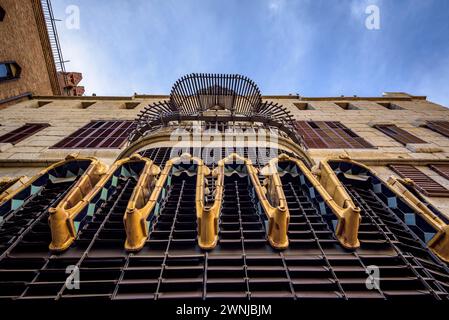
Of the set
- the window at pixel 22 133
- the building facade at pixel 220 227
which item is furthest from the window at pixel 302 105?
the window at pixel 22 133

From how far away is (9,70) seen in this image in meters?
15.5

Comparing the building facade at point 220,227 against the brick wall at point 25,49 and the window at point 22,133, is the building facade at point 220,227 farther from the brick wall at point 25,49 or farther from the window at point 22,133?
the brick wall at point 25,49

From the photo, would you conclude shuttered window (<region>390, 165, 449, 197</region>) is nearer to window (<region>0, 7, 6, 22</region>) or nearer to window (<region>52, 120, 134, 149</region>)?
window (<region>52, 120, 134, 149</region>)

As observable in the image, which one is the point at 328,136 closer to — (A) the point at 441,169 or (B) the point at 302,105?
(A) the point at 441,169

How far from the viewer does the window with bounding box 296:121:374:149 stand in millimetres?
10609

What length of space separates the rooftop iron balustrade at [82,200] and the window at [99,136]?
17.9ft

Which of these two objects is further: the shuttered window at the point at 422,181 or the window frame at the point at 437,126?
the window frame at the point at 437,126

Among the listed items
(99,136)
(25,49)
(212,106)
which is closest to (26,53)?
(25,49)

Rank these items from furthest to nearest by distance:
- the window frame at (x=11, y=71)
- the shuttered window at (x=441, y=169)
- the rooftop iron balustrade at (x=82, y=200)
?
the window frame at (x=11, y=71) < the shuttered window at (x=441, y=169) < the rooftop iron balustrade at (x=82, y=200)

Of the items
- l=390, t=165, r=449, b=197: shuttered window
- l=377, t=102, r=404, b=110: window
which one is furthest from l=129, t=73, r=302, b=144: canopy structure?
l=377, t=102, r=404, b=110: window

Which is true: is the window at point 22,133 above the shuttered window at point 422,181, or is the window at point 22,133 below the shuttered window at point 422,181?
above

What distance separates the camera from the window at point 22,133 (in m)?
10.7

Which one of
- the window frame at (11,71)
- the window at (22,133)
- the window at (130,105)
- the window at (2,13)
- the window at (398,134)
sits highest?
the window at (2,13)
